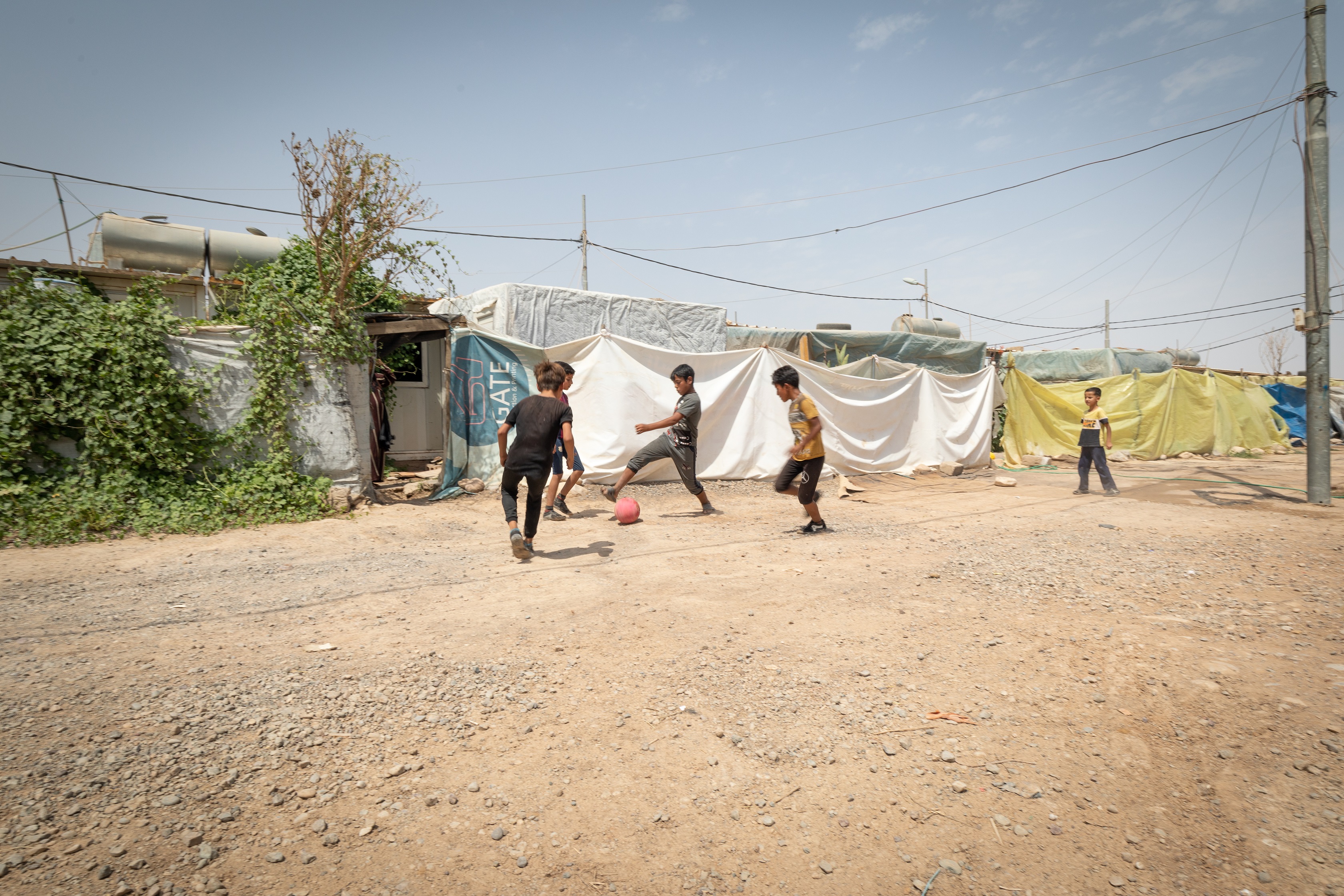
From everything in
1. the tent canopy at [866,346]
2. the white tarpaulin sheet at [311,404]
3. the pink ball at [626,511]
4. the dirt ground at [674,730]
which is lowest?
the dirt ground at [674,730]

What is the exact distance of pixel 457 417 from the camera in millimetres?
8883

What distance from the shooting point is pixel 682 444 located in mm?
7785

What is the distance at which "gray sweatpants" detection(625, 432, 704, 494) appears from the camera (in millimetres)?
7664

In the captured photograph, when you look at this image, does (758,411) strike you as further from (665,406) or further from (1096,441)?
(1096,441)

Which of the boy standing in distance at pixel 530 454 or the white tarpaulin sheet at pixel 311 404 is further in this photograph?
the white tarpaulin sheet at pixel 311 404

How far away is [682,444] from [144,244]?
10.9 meters

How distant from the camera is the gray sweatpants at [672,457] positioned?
766 centimetres

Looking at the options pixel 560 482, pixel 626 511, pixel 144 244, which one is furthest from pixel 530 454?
pixel 144 244

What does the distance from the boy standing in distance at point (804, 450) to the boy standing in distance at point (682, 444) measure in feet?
4.59

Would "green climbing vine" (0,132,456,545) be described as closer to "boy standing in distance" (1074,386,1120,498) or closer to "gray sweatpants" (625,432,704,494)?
"gray sweatpants" (625,432,704,494)

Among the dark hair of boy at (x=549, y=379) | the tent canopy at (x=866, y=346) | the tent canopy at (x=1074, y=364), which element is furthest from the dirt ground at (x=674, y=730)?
the tent canopy at (x=1074, y=364)

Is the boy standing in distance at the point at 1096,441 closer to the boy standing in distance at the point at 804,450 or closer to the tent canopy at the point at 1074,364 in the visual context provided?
the boy standing in distance at the point at 804,450

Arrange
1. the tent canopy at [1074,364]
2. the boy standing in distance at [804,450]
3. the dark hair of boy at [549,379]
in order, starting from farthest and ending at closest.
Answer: the tent canopy at [1074,364], the boy standing in distance at [804,450], the dark hair of boy at [549,379]

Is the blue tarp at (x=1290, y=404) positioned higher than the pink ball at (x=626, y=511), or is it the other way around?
the blue tarp at (x=1290, y=404)
